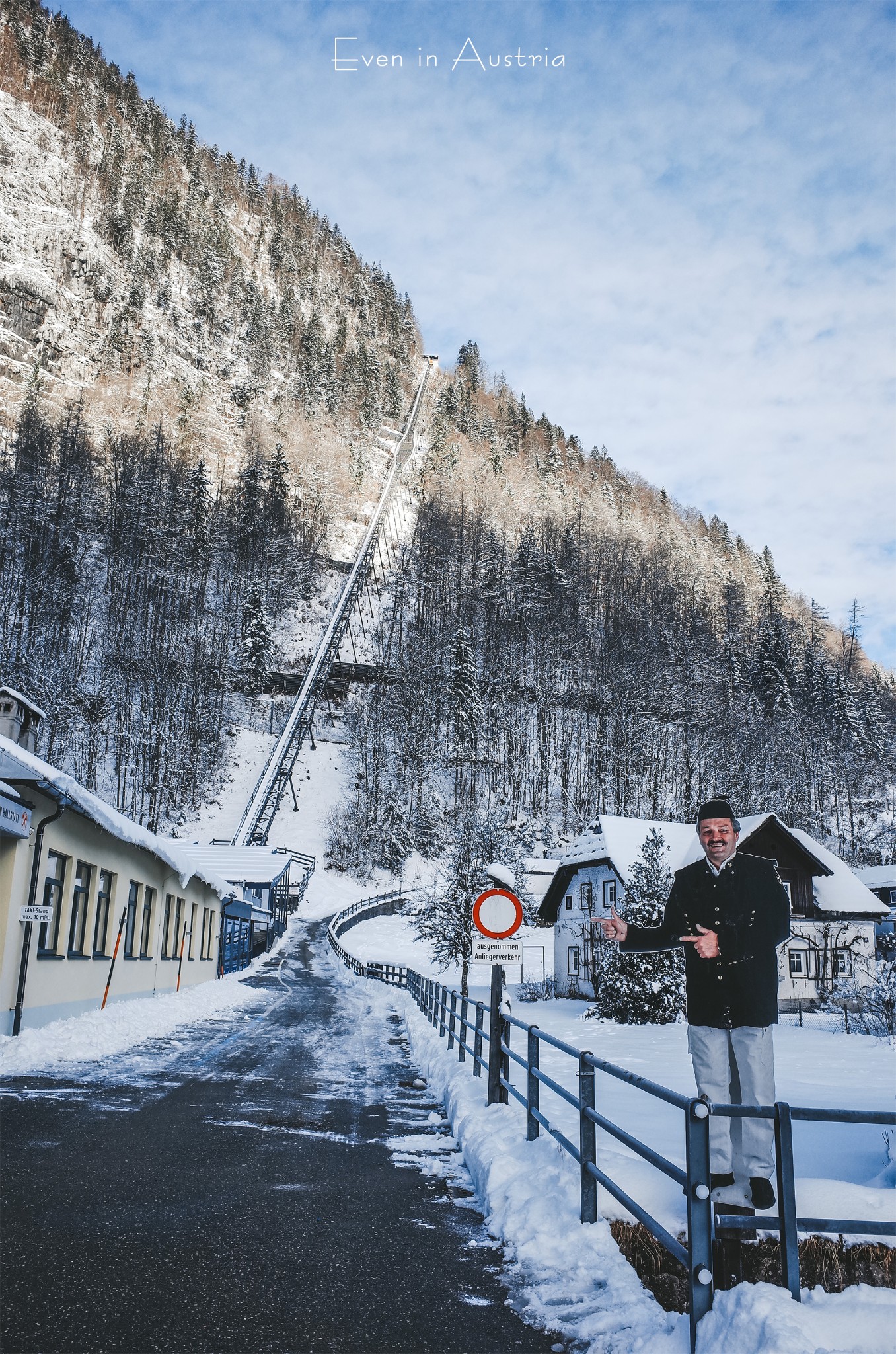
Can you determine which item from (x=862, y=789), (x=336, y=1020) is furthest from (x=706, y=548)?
(x=336, y=1020)

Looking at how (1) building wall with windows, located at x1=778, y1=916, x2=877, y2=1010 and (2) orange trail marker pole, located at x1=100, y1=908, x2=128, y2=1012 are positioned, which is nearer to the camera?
(2) orange trail marker pole, located at x1=100, y1=908, x2=128, y2=1012

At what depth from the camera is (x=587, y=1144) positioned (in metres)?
4.48

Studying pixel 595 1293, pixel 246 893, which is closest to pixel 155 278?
pixel 246 893

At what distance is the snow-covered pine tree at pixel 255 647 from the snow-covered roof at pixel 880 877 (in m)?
54.6

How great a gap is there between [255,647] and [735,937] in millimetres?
81840

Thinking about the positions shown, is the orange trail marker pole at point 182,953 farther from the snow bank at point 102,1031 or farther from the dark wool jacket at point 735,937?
the dark wool jacket at point 735,937

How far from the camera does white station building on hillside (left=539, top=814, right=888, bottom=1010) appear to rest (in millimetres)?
31953

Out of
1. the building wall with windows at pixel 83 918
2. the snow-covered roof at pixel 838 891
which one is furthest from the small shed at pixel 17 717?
the snow-covered roof at pixel 838 891

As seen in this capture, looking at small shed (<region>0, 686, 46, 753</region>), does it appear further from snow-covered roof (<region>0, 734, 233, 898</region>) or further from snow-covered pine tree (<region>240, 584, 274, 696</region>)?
snow-covered pine tree (<region>240, 584, 274, 696</region>)

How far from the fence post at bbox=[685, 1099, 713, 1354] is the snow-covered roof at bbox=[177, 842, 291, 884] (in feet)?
118

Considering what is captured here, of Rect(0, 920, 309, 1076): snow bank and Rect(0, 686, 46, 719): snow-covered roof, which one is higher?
Rect(0, 686, 46, 719): snow-covered roof

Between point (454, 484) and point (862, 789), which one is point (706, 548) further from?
point (862, 789)

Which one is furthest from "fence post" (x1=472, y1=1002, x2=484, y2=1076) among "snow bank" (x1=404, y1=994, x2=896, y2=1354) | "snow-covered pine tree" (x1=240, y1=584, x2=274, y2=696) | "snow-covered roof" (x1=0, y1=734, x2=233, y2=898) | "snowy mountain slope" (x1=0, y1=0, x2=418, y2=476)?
"snowy mountain slope" (x1=0, y1=0, x2=418, y2=476)

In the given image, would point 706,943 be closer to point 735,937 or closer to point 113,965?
point 735,937
